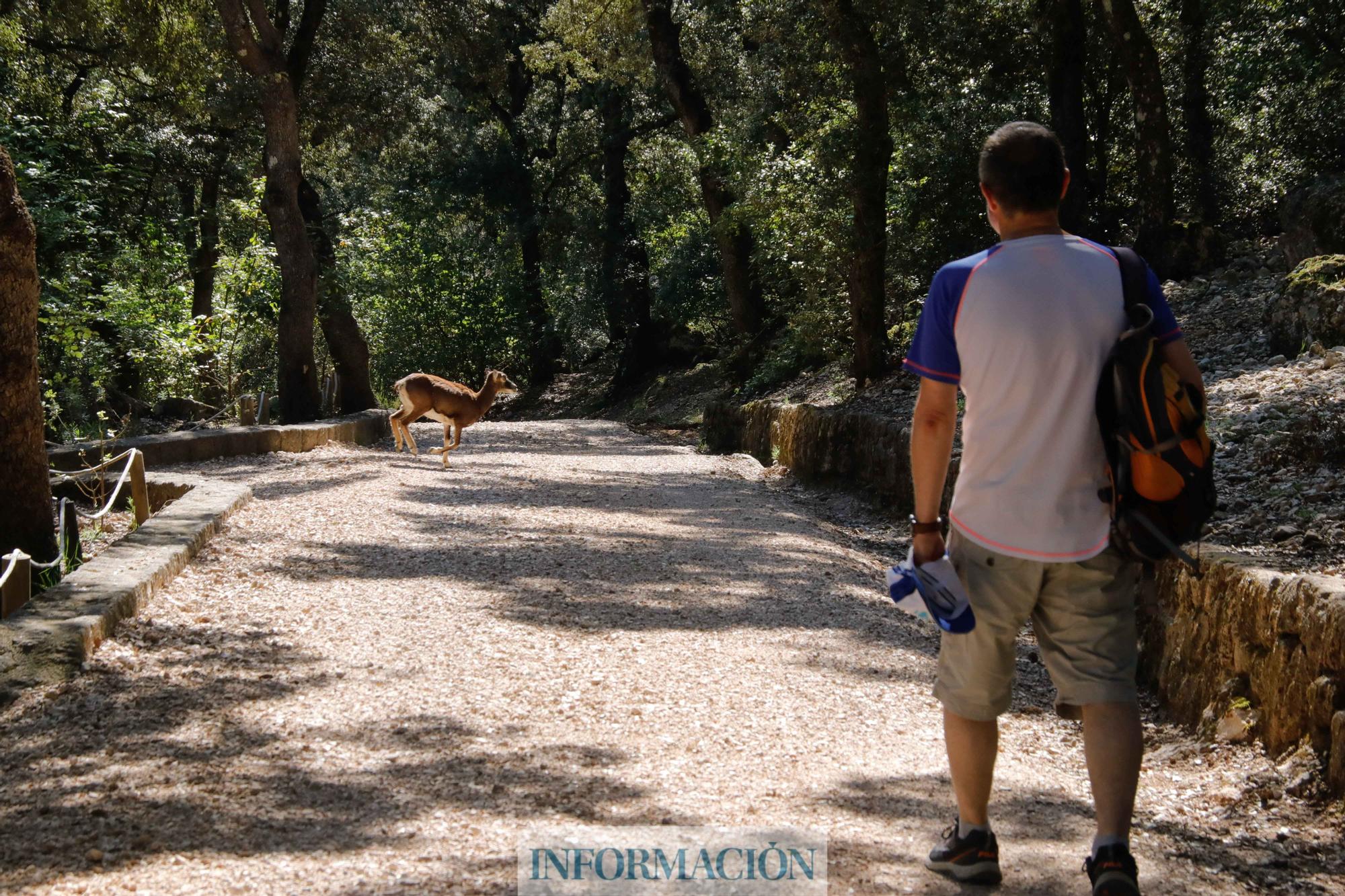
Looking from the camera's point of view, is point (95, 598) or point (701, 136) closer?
point (95, 598)

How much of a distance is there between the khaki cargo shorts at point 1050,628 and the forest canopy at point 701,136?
1056 centimetres

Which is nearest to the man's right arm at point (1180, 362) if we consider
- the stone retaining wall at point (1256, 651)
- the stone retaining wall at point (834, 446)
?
the stone retaining wall at point (1256, 651)

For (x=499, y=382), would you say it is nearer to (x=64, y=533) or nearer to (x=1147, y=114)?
(x=1147, y=114)

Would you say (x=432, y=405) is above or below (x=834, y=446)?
above

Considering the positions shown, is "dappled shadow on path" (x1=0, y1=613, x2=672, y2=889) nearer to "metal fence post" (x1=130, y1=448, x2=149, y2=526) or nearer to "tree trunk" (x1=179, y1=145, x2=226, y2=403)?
"metal fence post" (x1=130, y1=448, x2=149, y2=526)

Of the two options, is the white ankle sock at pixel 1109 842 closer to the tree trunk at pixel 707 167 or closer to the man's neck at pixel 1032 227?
the man's neck at pixel 1032 227

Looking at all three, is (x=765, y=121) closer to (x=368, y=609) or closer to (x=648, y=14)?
(x=648, y=14)

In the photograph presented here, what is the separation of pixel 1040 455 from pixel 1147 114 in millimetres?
12586

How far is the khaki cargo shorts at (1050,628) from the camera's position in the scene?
3.10 metres

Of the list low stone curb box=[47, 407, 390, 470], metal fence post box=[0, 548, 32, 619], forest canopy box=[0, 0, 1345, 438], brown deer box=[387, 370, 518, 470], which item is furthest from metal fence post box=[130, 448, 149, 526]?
brown deer box=[387, 370, 518, 470]

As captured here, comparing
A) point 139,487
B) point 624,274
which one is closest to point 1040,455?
point 139,487

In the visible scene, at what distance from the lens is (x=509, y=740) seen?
4.68 metres

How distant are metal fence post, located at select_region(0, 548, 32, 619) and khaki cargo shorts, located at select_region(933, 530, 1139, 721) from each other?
4541 millimetres

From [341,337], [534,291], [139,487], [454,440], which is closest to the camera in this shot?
[139,487]
